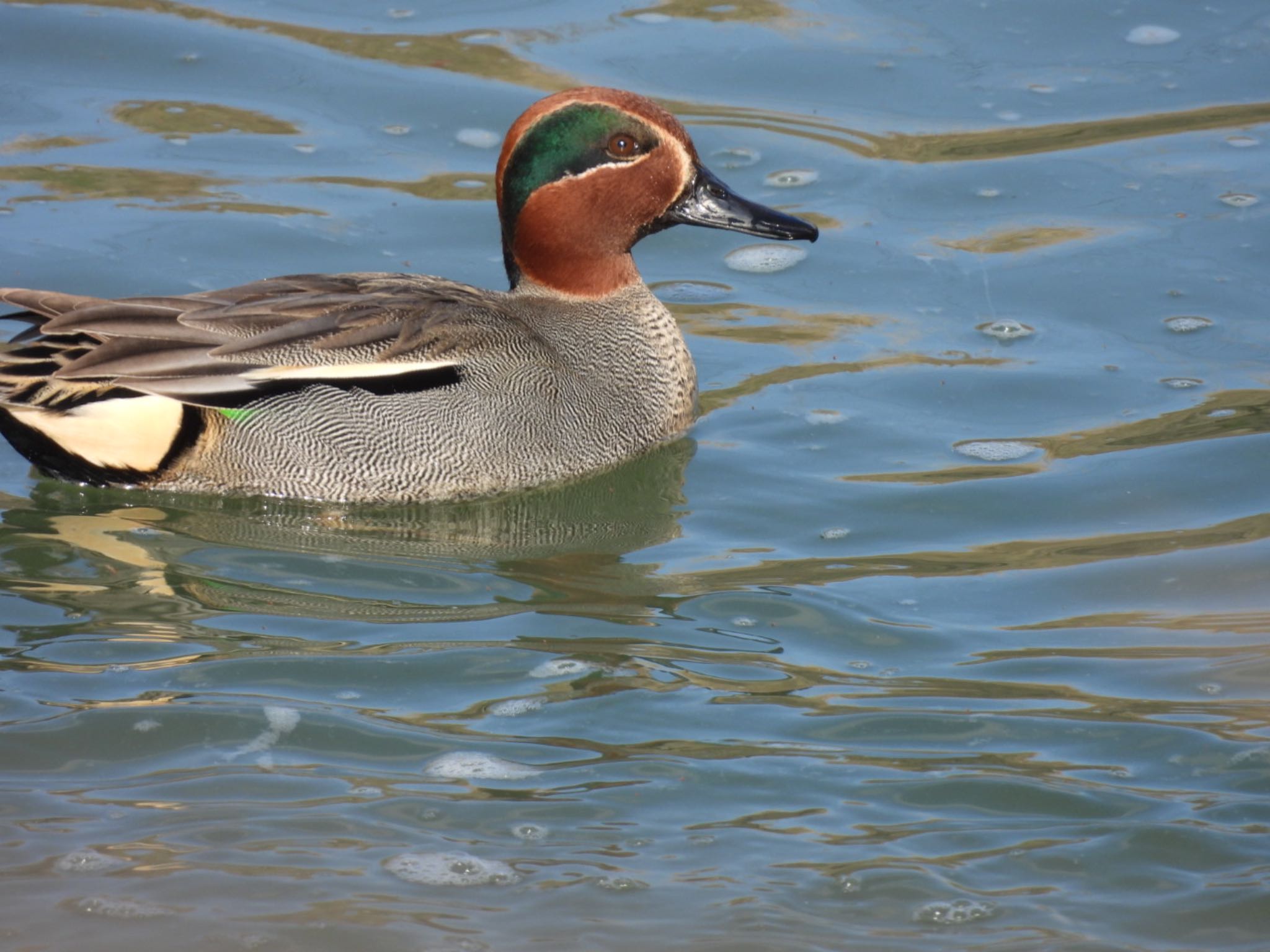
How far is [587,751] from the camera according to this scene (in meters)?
4.32

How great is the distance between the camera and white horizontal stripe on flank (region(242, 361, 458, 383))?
576cm

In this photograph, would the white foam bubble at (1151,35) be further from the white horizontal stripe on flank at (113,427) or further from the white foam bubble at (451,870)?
the white foam bubble at (451,870)

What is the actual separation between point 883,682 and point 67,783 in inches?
81.9

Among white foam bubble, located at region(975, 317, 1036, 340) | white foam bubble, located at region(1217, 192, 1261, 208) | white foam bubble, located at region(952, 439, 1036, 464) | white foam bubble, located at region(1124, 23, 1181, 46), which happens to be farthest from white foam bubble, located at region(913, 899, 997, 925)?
white foam bubble, located at region(1124, 23, 1181, 46)

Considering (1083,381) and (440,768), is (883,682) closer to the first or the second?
(440,768)

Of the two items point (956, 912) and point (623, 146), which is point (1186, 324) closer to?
point (623, 146)

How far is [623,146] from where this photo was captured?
6.33m

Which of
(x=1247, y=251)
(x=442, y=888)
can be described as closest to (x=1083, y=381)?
(x=1247, y=251)

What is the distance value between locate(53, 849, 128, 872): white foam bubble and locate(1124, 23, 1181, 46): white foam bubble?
24.7ft

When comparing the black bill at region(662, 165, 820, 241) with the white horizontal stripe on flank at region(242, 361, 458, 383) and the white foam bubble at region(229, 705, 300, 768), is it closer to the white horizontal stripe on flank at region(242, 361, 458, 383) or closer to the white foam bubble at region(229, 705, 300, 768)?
the white horizontal stripe on flank at region(242, 361, 458, 383)

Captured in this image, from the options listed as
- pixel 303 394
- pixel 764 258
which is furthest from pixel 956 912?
pixel 764 258

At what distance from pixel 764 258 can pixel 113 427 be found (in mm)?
3205

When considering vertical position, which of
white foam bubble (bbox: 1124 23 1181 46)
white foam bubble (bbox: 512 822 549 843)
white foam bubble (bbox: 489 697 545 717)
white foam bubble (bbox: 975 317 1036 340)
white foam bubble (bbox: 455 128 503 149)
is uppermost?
white foam bubble (bbox: 1124 23 1181 46)

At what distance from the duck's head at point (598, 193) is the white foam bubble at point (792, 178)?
1715 mm
